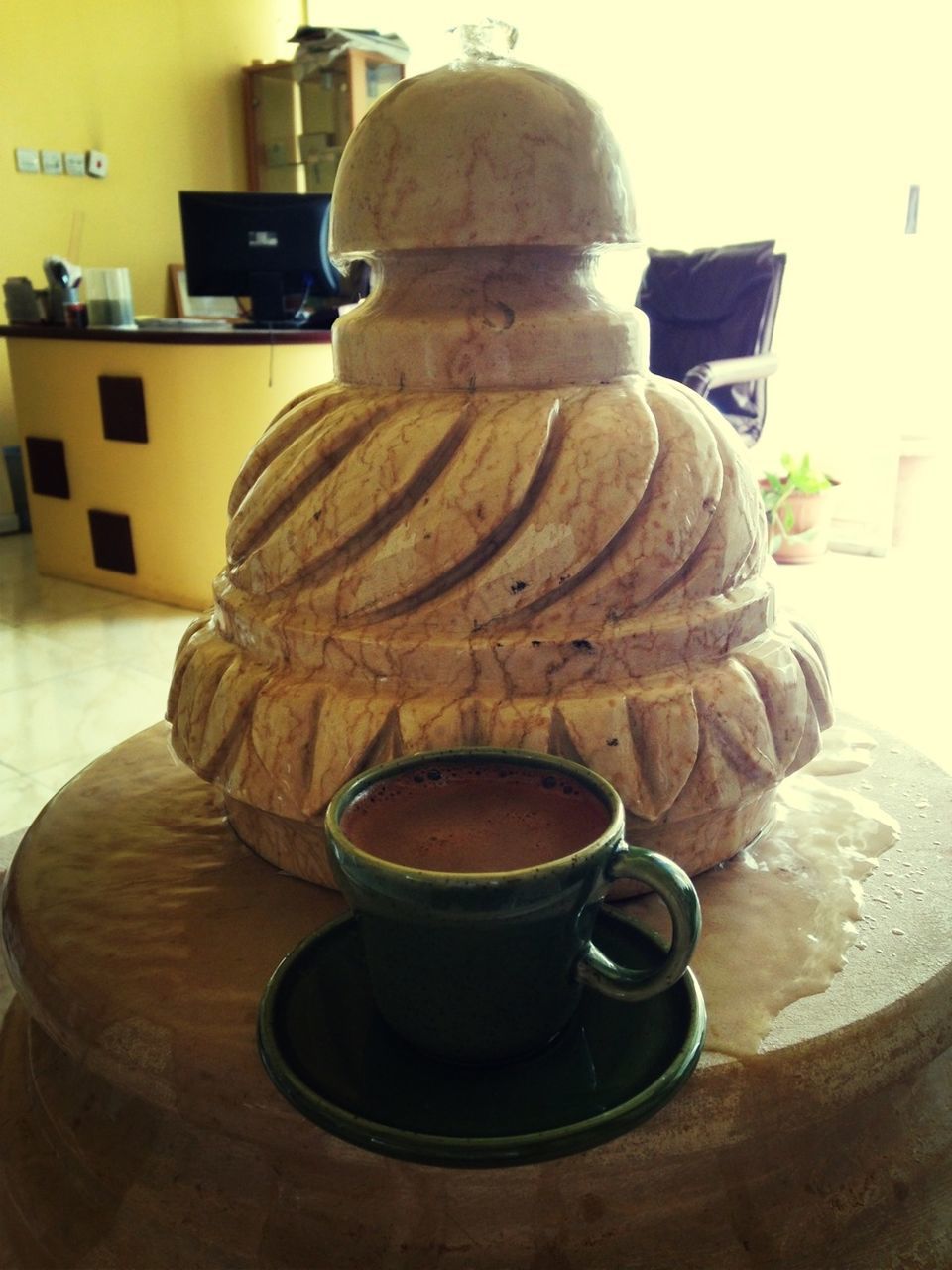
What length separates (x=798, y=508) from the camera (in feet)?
12.9

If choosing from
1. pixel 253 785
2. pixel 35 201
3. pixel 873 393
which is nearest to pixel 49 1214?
pixel 253 785

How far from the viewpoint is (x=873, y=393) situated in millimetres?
4109

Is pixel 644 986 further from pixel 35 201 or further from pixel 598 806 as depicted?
pixel 35 201

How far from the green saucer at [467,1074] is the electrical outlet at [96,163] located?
5189mm

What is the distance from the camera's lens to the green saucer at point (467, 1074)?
525mm

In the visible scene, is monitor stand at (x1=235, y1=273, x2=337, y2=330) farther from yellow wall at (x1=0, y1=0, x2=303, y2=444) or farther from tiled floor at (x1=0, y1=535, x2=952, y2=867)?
yellow wall at (x1=0, y1=0, x2=303, y2=444)

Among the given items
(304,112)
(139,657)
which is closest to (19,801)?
(139,657)

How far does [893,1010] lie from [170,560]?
326 centimetres

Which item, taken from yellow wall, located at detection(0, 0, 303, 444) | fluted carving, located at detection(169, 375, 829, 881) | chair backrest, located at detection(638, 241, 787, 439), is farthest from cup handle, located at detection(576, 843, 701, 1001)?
yellow wall, located at detection(0, 0, 303, 444)

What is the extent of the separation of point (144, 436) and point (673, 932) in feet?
10.9

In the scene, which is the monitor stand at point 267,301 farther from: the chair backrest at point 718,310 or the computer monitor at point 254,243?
the chair backrest at point 718,310

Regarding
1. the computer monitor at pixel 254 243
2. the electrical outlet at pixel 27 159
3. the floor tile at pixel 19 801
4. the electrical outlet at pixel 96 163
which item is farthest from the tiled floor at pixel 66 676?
the electrical outlet at pixel 96 163

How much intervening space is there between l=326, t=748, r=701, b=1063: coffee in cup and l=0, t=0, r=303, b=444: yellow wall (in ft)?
16.1

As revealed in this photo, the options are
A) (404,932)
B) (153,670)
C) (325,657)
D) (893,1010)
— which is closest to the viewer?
(404,932)
